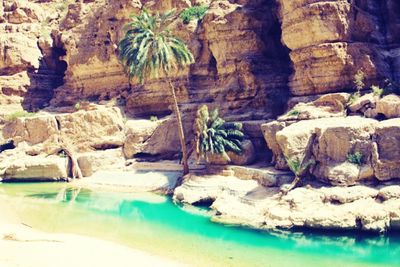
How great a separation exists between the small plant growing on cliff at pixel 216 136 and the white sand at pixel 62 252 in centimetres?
1256

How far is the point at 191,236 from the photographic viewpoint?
69.9ft

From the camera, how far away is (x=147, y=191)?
33.2 m

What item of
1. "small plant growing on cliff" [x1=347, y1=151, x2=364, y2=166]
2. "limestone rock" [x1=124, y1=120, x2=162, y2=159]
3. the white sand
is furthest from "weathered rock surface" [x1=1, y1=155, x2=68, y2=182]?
"small plant growing on cliff" [x1=347, y1=151, x2=364, y2=166]

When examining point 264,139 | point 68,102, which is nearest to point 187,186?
point 264,139

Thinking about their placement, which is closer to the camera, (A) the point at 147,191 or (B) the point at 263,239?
(B) the point at 263,239

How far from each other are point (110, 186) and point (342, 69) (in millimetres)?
21164

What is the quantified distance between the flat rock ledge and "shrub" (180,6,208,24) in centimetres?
2248

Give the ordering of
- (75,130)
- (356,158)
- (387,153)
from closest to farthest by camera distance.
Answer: (387,153) → (356,158) → (75,130)

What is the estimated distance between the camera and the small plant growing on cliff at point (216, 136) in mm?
30219

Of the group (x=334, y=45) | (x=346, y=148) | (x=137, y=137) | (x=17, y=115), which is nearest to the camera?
(x=346, y=148)

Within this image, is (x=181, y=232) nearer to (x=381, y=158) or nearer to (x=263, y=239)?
(x=263, y=239)

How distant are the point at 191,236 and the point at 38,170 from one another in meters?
22.9

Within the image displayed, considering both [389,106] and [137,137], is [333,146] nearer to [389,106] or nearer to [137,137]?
[389,106]

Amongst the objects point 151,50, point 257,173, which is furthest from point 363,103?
point 151,50
